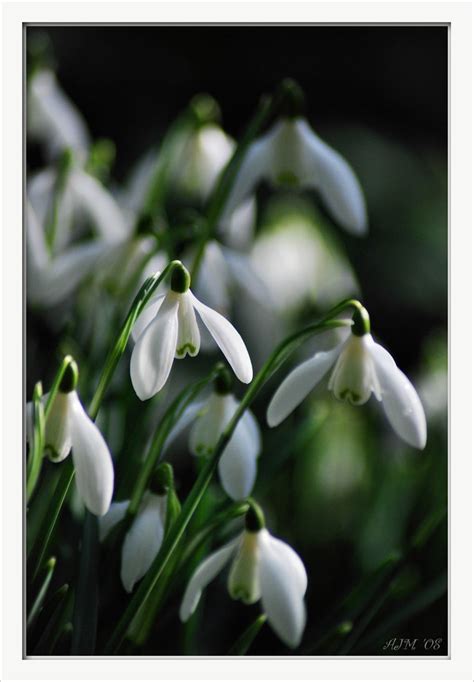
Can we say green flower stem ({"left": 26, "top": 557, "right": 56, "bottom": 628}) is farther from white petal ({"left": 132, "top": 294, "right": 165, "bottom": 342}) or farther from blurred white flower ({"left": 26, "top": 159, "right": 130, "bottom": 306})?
blurred white flower ({"left": 26, "top": 159, "right": 130, "bottom": 306})

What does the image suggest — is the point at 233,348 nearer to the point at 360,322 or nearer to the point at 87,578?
the point at 360,322

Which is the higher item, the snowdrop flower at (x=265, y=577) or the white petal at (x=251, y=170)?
the white petal at (x=251, y=170)

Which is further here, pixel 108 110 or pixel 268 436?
pixel 108 110

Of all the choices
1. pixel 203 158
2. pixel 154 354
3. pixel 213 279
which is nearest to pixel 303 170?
pixel 213 279

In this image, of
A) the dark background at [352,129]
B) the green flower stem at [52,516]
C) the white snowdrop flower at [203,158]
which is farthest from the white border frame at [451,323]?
the white snowdrop flower at [203,158]

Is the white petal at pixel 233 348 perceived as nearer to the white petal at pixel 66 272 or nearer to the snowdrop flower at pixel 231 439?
the snowdrop flower at pixel 231 439

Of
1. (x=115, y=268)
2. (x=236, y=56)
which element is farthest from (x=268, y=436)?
(x=236, y=56)
